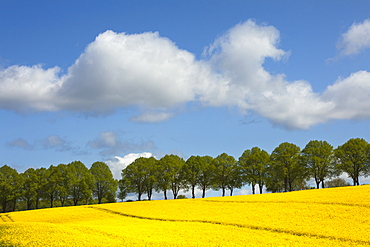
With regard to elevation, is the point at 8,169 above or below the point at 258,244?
above

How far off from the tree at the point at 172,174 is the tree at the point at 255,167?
→ 70.5 ft

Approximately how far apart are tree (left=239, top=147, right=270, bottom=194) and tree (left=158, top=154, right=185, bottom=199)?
21.5 m

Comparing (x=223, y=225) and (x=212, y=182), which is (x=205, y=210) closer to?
(x=223, y=225)

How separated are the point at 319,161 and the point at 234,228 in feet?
236

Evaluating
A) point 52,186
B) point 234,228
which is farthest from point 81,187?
point 234,228

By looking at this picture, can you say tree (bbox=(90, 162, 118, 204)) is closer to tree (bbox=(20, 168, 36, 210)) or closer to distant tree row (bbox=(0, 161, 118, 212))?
distant tree row (bbox=(0, 161, 118, 212))

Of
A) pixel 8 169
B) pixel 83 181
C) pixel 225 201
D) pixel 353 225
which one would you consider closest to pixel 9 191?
pixel 8 169

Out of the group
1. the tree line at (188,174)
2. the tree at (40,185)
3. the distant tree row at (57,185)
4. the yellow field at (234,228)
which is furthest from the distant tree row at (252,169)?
the yellow field at (234,228)

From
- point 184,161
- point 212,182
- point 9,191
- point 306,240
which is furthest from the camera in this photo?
point 184,161

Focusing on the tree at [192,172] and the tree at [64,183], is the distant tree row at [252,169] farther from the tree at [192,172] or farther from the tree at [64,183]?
the tree at [64,183]

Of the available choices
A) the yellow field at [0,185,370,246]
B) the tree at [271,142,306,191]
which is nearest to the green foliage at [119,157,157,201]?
the tree at [271,142,306,191]

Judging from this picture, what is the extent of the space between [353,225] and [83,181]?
85567 mm

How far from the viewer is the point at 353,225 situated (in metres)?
39.1

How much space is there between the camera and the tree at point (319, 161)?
10350 cm
